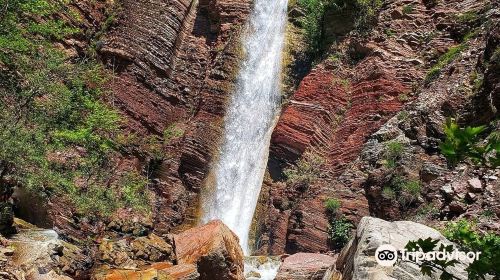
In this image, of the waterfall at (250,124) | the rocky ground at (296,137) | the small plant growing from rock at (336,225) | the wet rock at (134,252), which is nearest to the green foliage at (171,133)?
the rocky ground at (296,137)

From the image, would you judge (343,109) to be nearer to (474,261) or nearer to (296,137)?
(296,137)

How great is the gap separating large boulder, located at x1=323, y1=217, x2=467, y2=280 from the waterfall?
1192 centimetres

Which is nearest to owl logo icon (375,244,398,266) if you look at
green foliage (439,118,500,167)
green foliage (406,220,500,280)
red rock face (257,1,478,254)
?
green foliage (406,220,500,280)

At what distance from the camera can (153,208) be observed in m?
21.6

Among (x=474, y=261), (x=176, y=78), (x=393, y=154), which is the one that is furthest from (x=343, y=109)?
(x=474, y=261)

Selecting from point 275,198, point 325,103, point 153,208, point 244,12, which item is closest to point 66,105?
point 153,208

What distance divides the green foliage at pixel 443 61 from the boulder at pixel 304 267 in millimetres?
8964

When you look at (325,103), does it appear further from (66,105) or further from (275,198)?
(66,105)

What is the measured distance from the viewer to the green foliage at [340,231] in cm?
1583

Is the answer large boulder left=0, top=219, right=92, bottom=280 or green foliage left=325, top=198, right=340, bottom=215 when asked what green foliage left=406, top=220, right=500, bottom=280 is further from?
green foliage left=325, top=198, right=340, bottom=215

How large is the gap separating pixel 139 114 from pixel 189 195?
5.15 meters

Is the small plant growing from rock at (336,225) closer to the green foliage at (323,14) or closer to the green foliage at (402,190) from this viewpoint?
the green foliage at (402,190)

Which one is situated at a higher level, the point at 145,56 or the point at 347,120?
the point at 145,56

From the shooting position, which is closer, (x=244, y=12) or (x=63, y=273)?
(x=63, y=273)
